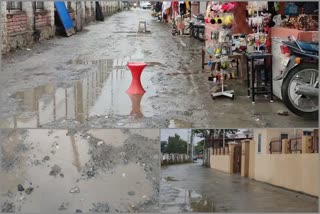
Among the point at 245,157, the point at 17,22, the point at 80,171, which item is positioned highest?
the point at 17,22

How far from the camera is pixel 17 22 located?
936 centimetres

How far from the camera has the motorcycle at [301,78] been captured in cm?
434

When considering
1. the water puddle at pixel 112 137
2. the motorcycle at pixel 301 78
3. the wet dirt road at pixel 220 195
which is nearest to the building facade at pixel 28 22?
the motorcycle at pixel 301 78

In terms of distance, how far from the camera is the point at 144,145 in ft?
11.4

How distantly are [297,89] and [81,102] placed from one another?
229 cm

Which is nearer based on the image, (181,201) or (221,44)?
(181,201)

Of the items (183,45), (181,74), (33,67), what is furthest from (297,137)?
(183,45)

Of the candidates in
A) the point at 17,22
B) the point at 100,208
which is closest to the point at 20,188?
the point at 100,208

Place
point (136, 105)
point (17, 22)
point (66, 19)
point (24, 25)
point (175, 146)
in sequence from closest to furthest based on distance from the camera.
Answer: point (175, 146)
point (136, 105)
point (17, 22)
point (24, 25)
point (66, 19)

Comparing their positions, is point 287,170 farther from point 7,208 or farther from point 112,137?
point 7,208

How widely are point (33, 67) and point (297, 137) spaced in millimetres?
5121

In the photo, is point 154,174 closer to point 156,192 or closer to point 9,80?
point 156,192

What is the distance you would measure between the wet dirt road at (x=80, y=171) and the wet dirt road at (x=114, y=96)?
71 cm

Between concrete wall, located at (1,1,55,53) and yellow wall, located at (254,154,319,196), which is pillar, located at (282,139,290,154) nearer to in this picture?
yellow wall, located at (254,154,319,196)
